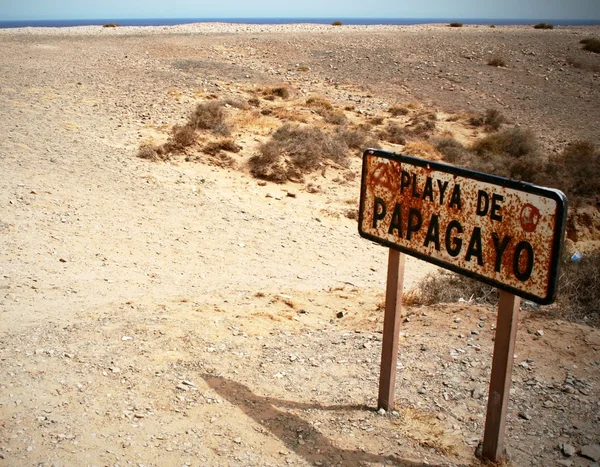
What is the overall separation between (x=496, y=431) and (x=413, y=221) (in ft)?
4.42

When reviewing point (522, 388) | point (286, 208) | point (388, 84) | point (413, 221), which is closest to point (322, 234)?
point (286, 208)

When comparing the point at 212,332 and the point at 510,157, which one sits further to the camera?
the point at 510,157

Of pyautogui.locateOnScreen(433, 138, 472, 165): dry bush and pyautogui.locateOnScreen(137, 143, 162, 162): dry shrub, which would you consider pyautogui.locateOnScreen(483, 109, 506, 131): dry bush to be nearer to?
pyautogui.locateOnScreen(433, 138, 472, 165): dry bush

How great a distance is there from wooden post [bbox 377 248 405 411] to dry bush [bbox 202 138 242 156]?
9.92 meters

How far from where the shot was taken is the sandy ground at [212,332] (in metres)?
3.74

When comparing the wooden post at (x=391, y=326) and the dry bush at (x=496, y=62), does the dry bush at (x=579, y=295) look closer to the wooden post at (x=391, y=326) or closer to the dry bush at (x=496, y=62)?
the wooden post at (x=391, y=326)

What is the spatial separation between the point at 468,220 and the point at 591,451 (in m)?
1.81

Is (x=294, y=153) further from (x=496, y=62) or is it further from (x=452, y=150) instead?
(x=496, y=62)

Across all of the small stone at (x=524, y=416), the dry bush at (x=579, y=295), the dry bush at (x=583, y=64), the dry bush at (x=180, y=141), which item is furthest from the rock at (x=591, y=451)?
the dry bush at (x=583, y=64)

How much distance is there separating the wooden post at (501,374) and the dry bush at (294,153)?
963cm

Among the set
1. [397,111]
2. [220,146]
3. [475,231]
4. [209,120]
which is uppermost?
[475,231]

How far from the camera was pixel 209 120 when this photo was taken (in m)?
14.5

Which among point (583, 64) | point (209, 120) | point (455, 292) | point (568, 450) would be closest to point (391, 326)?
point (568, 450)

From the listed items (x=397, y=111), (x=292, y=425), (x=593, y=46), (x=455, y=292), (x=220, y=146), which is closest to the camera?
(x=292, y=425)
